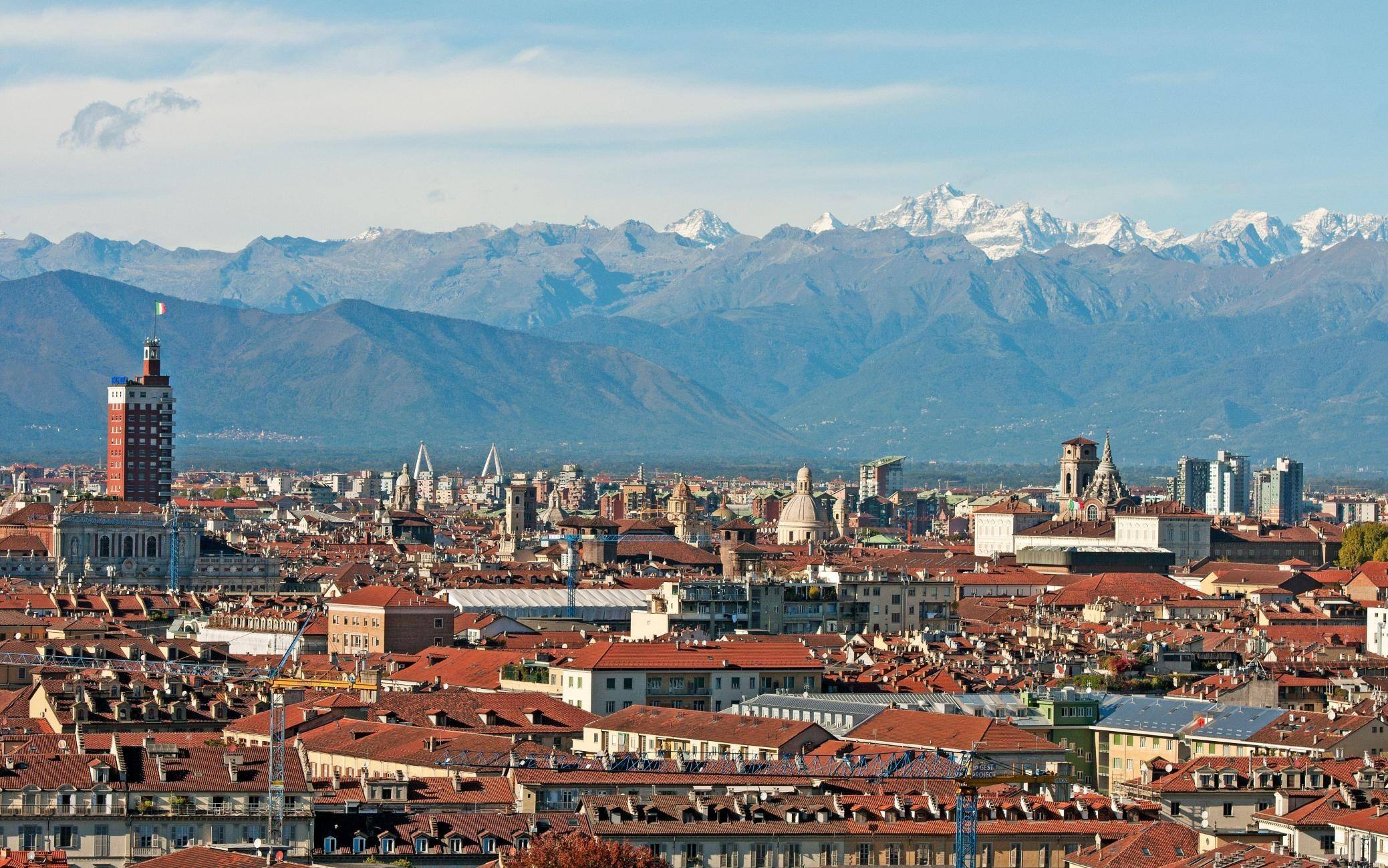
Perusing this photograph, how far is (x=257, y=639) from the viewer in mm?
110500

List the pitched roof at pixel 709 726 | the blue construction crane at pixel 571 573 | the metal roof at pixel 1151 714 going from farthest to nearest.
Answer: the blue construction crane at pixel 571 573
the metal roof at pixel 1151 714
the pitched roof at pixel 709 726

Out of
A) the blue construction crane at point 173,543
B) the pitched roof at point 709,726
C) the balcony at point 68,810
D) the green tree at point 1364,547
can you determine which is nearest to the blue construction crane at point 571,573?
the blue construction crane at point 173,543

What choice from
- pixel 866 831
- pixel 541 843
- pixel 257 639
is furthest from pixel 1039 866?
pixel 257 639

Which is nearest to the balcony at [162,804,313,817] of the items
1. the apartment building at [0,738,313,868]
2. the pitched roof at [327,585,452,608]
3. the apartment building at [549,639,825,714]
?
the apartment building at [0,738,313,868]

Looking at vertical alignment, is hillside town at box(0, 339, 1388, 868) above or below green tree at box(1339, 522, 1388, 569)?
below

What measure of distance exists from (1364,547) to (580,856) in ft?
497

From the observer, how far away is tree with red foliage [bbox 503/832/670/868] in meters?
44.1

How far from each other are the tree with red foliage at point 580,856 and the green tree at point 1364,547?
138m

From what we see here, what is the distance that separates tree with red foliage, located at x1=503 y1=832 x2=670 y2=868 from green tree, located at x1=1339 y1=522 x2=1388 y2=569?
138 metres

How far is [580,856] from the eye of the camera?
44.3 m

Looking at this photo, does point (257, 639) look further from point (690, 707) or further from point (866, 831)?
point (866, 831)

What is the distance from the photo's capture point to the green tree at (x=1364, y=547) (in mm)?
184375

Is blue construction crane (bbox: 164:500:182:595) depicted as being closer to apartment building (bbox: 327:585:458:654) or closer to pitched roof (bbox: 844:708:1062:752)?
apartment building (bbox: 327:585:458:654)

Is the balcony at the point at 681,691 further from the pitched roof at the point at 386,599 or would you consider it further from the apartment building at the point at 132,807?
the apartment building at the point at 132,807
